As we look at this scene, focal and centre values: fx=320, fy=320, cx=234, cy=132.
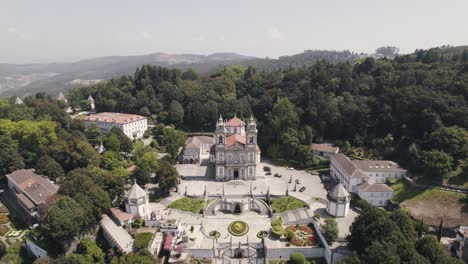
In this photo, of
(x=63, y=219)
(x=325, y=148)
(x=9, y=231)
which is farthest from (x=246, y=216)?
(x=9, y=231)

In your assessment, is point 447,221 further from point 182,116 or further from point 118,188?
point 182,116

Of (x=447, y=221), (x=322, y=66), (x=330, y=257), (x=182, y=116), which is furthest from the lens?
(x=322, y=66)

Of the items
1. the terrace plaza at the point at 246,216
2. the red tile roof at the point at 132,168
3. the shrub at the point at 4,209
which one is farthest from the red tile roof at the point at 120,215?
the shrub at the point at 4,209

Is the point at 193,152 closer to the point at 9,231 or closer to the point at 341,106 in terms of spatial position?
the point at 9,231

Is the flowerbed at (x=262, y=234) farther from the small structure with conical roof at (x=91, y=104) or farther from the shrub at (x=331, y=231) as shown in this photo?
the small structure with conical roof at (x=91, y=104)

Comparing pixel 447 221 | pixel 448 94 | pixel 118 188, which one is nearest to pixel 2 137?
pixel 118 188

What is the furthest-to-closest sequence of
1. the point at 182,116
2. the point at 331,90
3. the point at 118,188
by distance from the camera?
1. the point at 182,116
2. the point at 331,90
3. the point at 118,188

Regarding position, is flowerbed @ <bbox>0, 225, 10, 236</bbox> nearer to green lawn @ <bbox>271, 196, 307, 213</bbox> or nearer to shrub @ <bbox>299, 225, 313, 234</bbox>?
green lawn @ <bbox>271, 196, 307, 213</bbox>

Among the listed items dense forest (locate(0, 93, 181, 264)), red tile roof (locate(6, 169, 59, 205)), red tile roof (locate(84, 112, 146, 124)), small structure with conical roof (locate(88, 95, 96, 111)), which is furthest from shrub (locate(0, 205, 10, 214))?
small structure with conical roof (locate(88, 95, 96, 111))
